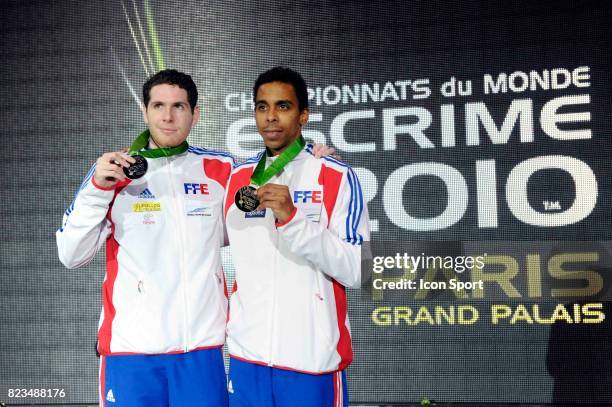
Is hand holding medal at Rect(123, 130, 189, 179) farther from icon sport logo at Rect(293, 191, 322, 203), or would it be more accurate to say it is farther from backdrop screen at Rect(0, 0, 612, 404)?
backdrop screen at Rect(0, 0, 612, 404)

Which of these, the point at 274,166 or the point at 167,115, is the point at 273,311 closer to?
the point at 274,166

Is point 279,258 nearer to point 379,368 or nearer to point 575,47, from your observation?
point 379,368

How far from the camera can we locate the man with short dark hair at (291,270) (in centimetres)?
181

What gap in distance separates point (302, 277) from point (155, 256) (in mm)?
446

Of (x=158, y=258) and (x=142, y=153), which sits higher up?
(x=142, y=153)

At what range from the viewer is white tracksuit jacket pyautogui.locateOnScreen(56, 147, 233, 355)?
1.96m

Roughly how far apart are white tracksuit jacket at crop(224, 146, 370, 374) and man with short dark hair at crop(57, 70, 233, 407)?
0.12 meters

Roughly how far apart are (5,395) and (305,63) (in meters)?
2.68

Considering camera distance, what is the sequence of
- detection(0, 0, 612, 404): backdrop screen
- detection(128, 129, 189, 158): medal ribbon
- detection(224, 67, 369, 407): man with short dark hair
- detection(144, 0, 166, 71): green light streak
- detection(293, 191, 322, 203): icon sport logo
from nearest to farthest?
detection(224, 67, 369, 407): man with short dark hair, detection(293, 191, 322, 203): icon sport logo, detection(128, 129, 189, 158): medal ribbon, detection(0, 0, 612, 404): backdrop screen, detection(144, 0, 166, 71): green light streak

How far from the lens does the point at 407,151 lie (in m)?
3.90

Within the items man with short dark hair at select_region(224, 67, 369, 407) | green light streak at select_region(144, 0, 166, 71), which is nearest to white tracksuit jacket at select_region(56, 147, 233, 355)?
man with short dark hair at select_region(224, 67, 369, 407)

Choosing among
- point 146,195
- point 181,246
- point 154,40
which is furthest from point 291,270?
point 154,40

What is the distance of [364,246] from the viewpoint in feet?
6.49

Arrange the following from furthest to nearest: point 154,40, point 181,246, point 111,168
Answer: point 154,40
point 181,246
point 111,168
